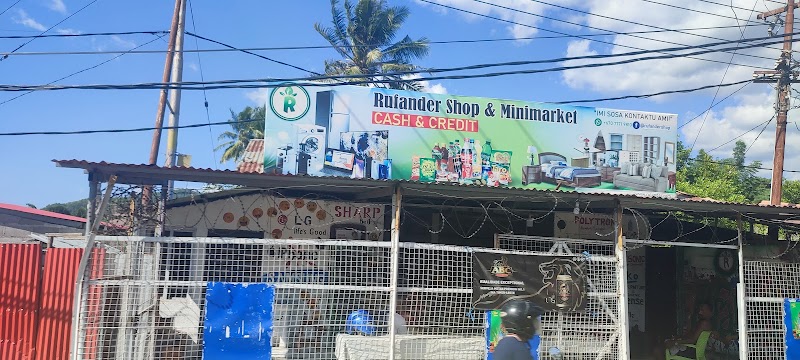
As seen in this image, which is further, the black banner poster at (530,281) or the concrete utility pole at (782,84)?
the concrete utility pole at (782,84)

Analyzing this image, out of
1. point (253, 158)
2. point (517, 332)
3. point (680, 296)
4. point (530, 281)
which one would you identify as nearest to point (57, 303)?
point (517, 332)

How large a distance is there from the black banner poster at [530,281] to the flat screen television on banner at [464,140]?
387 centimetres

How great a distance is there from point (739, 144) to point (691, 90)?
40363mm

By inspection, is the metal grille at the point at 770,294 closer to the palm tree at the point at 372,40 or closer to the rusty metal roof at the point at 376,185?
the rusty metal roof at the point at 376,185

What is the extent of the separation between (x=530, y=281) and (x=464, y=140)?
17.0 feet

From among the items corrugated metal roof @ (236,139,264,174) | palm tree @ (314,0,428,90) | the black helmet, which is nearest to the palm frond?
palm tree @ (314,0,428,90)

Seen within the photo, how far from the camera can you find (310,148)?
1241cm

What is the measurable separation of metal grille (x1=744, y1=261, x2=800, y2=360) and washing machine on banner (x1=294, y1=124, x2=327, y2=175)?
25.2ft

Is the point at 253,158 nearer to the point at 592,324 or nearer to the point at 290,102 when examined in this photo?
the point at 290,102

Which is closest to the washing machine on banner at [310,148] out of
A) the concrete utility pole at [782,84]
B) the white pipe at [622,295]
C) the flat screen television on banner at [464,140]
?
the flat screen television on banner at [464,140]

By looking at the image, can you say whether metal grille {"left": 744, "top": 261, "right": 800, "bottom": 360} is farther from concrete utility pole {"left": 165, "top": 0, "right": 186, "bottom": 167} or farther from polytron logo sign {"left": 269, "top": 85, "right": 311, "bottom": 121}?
concrete utility pole {"left": 165, "top": 0, "right": 186, "bottom": 167}

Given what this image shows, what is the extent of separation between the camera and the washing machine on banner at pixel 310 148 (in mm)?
12312

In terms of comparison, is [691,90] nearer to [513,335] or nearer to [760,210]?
[760,210]

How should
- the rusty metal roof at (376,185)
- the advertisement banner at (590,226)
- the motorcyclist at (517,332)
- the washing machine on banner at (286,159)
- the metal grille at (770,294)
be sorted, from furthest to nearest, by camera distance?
the advertisement banner at (590,226)
the washing machine on banner at (286,159)
the metal grille at (770,294)
the rusty metal roof at (376,185)
the motorcyclist at (517,332)
